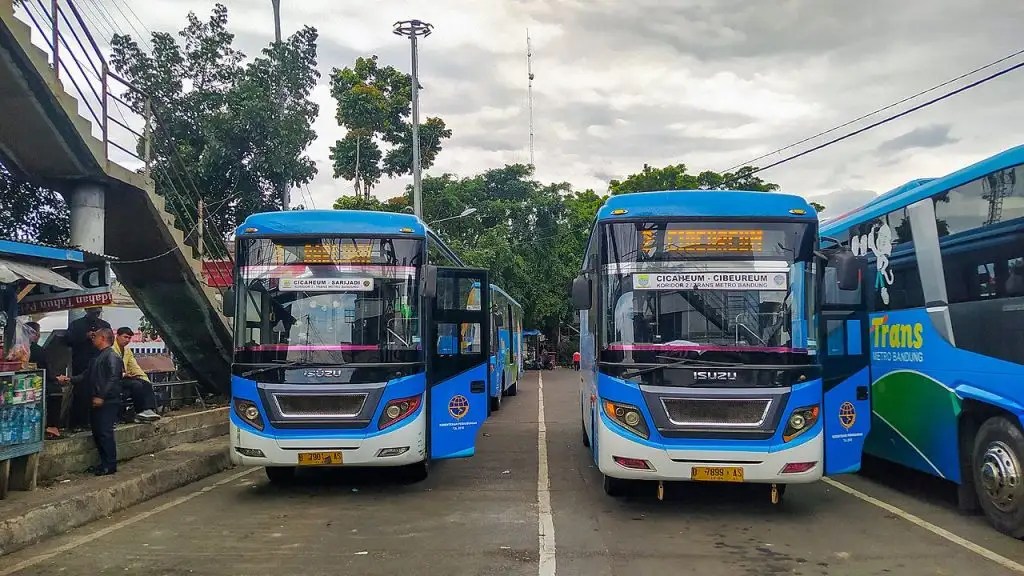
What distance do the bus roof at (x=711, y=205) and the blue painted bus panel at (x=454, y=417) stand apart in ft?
9.25

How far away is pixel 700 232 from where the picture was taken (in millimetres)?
7379

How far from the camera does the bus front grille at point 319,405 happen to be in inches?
316

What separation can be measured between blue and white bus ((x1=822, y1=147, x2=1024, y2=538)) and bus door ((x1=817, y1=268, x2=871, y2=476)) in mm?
91

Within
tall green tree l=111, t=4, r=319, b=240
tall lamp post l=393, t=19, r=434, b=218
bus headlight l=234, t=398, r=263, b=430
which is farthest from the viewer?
tall lamp post l=393, t=19, r=434, b=218

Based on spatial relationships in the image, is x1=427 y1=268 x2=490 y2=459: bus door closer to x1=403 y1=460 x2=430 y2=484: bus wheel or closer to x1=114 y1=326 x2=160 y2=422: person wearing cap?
x1=403 y1=460 x2=430 y2=484: bus wheel

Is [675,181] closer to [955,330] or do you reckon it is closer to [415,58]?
[415,58]

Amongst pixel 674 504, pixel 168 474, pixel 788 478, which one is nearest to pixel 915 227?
pixel 788 478

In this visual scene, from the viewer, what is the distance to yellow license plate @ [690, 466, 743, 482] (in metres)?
7.04

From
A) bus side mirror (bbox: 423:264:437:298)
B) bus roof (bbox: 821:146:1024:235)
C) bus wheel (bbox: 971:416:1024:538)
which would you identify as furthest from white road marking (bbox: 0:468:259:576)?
bus roof (bbox: 821:146:1024:235)

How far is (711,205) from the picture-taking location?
745 centimetres

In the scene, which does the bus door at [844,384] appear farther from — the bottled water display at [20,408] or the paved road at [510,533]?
the bottled water display at [20,408]

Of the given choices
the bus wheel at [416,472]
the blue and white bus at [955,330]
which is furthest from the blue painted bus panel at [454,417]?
the blue and white bus at [955,330]

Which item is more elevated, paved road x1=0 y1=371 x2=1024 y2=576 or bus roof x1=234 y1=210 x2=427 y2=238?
A: bus roof x1=234 y1=210 x2=427 y2=238

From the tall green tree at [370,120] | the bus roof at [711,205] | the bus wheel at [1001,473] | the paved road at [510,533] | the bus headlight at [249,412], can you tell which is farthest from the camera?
the tall green tree at [370,120]
